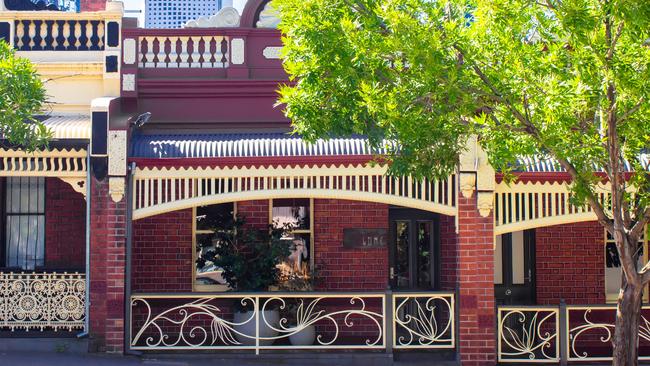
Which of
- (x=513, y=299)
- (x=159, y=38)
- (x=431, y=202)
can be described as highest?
(x=159, y=38)

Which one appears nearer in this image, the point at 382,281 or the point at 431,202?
the point at 431,202

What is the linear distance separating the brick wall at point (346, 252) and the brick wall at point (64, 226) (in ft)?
11.4

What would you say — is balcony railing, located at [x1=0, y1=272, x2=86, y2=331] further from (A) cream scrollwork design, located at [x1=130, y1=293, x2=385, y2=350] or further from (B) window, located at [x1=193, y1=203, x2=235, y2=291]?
(B) window, located at [x1=193, y1=203, x2=235, y2=291]

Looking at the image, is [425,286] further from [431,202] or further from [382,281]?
[431,202]

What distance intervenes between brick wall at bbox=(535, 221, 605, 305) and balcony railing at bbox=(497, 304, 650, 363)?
13.7 inches

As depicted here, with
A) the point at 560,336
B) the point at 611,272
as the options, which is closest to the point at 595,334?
the point at 611,272

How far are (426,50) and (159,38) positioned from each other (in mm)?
6208

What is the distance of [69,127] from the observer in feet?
41.5

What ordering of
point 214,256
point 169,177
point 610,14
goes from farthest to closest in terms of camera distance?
point 214,256
point 169,177
point 610,14

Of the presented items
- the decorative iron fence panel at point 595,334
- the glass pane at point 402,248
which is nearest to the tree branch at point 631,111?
the decorative iron fence panel at point 595,334

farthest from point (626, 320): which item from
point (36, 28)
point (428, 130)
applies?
point (36, 28)

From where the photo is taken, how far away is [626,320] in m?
9.23

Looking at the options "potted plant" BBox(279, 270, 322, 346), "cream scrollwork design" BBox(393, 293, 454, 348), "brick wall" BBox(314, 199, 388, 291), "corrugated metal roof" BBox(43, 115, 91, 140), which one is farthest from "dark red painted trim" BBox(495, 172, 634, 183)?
"corrugated metal roof" BBox(43, 115, 91, 140)

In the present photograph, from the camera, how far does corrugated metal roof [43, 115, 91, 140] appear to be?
12.4 meters
